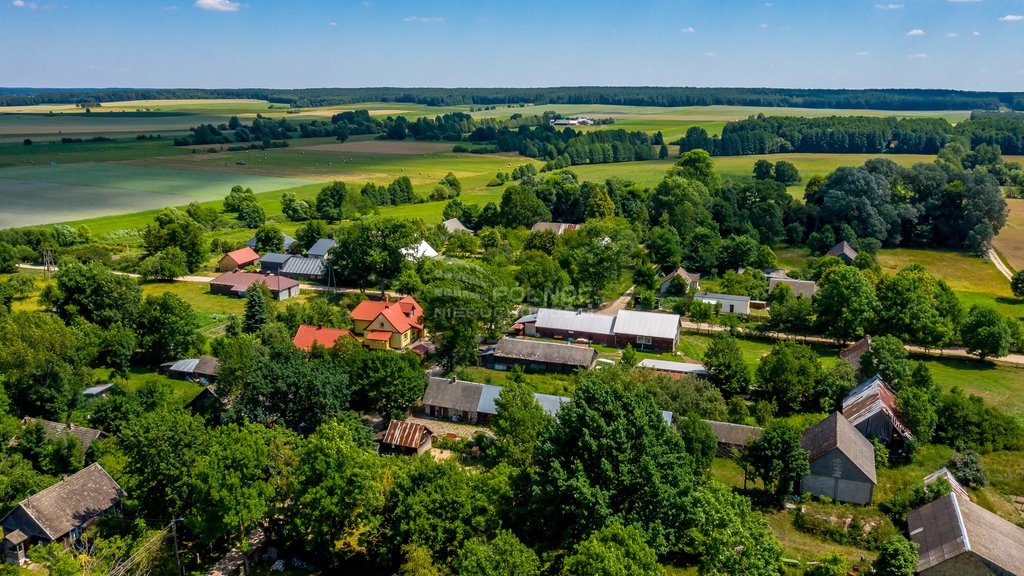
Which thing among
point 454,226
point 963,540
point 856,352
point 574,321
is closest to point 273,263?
point 454,226

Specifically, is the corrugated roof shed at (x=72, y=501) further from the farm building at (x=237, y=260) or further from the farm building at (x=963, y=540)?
the farm building at (x=237, y=260)

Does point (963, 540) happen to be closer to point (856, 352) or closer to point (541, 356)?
point (856, 352)

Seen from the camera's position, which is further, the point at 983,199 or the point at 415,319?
the point at 983,199

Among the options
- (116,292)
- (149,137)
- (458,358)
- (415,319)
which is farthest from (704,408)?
(149,137)

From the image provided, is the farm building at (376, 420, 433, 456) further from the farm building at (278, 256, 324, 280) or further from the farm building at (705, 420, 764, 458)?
the farm building at (278, 256, 324, 280)

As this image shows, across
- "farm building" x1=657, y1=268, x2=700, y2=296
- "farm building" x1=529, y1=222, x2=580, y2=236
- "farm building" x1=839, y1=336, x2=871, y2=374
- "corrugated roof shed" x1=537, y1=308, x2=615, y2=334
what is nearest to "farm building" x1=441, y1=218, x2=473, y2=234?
"farm building" x1=529, y1=222, x2=580, y2=236

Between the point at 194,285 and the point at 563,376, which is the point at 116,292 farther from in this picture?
the point at 563,376
